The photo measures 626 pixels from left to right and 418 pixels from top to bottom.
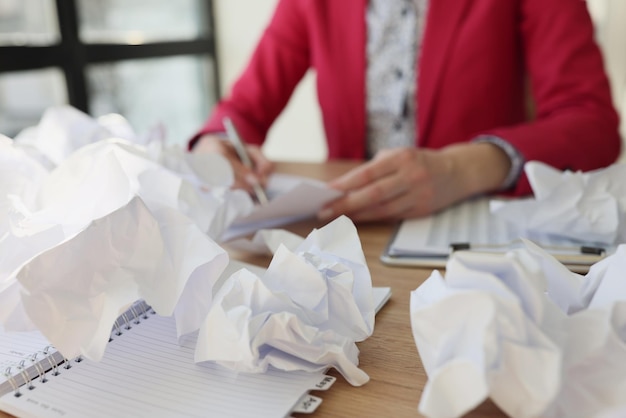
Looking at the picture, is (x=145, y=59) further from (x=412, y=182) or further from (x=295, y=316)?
(x=295, y=316)

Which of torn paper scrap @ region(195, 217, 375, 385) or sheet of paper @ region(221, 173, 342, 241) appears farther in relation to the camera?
sheet of paper @ region(221, 173, 342, 241)

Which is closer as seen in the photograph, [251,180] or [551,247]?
[551,247]

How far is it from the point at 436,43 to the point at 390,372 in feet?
2.42

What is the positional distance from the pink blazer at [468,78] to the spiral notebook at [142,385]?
1.68 feet

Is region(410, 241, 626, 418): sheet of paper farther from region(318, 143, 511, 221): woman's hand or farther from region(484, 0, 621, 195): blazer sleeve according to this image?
region(484, 0, 621, 195): blazer sleeve

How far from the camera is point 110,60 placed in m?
1.92

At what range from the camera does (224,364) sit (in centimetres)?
33

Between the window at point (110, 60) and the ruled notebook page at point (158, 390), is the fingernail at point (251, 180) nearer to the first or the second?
the ruled notebook page at point (158, 390)


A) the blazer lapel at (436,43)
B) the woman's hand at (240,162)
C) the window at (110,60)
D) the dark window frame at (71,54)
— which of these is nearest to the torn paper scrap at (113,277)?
the woman's hand at (240,162)

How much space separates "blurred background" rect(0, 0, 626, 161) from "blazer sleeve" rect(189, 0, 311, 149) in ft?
1.49

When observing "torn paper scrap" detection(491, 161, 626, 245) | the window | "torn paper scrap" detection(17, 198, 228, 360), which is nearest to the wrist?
"torn paper scrap" detection(491, 161, 626, 245)

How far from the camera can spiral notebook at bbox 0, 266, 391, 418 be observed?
0.99 ft

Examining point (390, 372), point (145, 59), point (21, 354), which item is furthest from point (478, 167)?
point (145, 59)

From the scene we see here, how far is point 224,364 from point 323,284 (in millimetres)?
74
